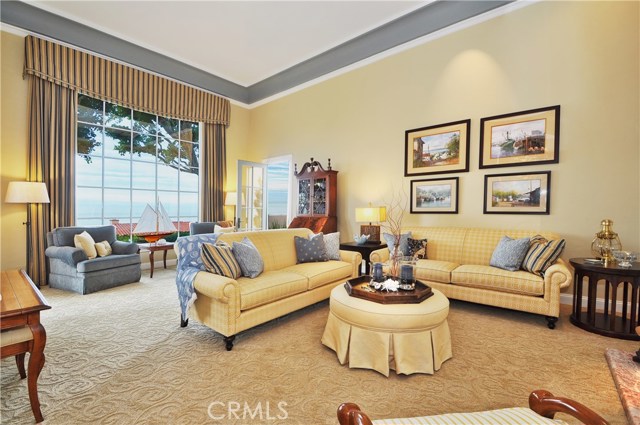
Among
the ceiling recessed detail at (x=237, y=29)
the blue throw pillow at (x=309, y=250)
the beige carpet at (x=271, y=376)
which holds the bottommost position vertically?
the beige carpet at (x=271, y=376)

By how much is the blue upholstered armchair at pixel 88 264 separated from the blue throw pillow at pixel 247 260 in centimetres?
259

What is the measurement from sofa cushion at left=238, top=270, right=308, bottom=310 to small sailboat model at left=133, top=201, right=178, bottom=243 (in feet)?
10.1

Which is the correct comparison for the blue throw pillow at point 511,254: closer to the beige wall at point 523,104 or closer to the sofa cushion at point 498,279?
the sofa cushion at point 498,279

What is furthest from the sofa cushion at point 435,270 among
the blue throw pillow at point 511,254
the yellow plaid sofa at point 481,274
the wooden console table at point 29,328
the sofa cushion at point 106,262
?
the sofa cushion at point 106,262

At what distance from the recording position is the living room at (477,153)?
2.05 m

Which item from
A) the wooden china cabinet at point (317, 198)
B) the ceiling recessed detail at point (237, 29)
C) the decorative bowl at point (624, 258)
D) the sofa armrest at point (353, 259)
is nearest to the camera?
the decorative bowl at point (624, 258)

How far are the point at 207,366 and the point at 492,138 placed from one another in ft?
14.6

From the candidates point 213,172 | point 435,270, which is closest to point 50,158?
point 213,172

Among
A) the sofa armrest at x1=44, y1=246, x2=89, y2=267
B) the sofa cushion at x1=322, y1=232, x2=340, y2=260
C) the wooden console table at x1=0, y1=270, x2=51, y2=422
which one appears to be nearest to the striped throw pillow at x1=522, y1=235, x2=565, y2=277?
the sofa cushion at x1=322, y1=232, x2=340, y2=260

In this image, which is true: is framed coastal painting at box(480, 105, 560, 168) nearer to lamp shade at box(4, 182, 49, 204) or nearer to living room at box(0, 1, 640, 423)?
living room at box(0, 1, 640, 423)

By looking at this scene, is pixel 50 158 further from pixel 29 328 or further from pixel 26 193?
pixel 29 328

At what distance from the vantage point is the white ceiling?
4359 millimetres

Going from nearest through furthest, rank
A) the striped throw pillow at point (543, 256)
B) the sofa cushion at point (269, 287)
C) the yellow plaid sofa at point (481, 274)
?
the sofa cushion at point (269, 287), the yellow plaid sofa at point (481, 274), the striped throw pillow at point (543, 256)

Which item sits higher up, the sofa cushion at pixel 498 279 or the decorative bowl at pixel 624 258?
the decorative bowl at pixel 624 258
